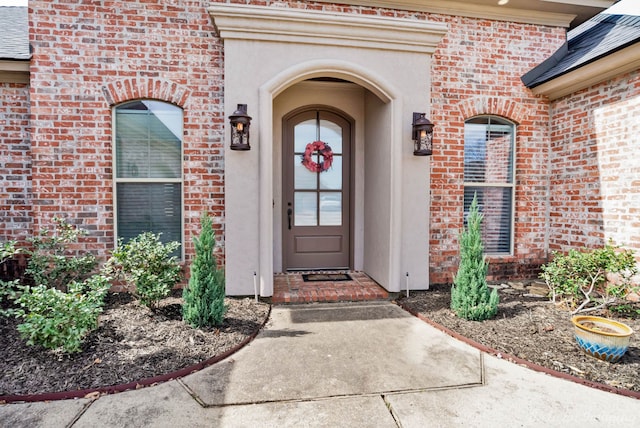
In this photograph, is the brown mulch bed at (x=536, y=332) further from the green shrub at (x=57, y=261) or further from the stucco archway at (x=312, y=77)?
the green shrub at (x=57, y=261)

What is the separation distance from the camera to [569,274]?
4.00m

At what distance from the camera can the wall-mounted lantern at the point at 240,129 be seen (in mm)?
4078

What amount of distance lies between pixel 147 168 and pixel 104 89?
1.07 metres

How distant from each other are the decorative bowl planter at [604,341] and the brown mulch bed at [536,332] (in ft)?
0.21

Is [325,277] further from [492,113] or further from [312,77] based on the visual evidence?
[492,113]

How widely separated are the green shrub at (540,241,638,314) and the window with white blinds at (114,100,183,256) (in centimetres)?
475

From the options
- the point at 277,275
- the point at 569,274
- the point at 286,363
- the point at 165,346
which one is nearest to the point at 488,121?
the point at 569,274

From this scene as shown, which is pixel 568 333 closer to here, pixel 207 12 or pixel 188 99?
pixel 188 99

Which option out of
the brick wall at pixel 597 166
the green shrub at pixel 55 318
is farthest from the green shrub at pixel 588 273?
the green shrub at pixel 55 318

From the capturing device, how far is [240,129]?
161 inches

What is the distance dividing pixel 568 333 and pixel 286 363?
9.07ft

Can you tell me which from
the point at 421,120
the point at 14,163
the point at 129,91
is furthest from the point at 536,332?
the point at 14,163

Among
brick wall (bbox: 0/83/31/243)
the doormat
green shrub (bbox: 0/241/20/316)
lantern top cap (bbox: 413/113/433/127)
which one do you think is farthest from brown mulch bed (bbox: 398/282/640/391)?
brick wall (bbox: 0/83/31/243)

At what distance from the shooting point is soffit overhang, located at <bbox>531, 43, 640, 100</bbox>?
4.03 metres
